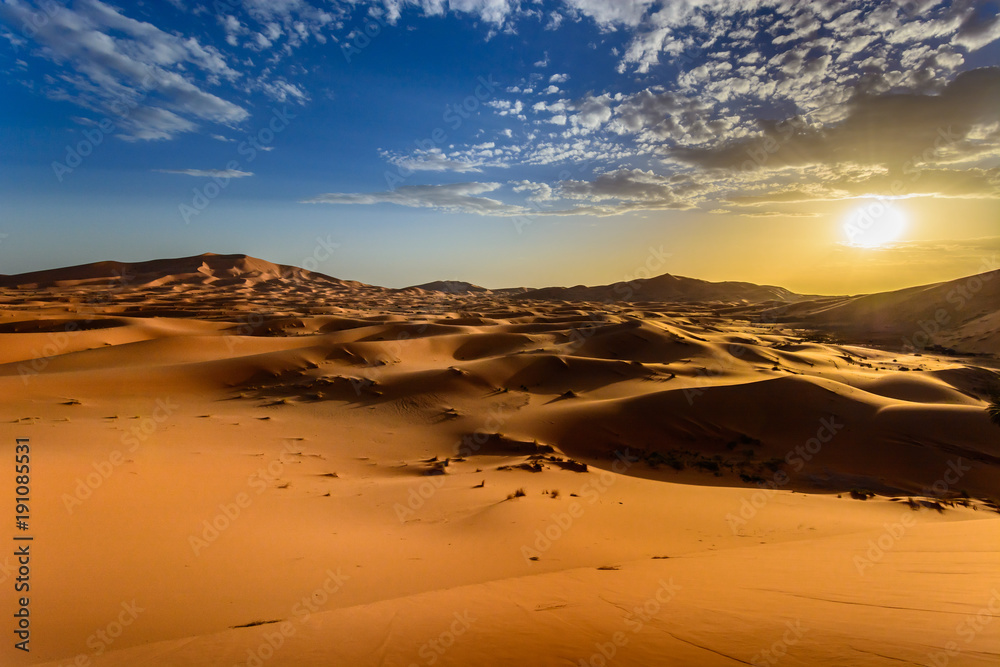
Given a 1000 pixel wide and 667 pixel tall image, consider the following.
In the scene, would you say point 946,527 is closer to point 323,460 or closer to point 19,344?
point 323,460

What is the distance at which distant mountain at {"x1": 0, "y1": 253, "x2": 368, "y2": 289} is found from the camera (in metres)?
76.3

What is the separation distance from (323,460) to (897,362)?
2898 centimetres

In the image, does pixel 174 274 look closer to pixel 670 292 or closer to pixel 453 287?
pixel 453 287

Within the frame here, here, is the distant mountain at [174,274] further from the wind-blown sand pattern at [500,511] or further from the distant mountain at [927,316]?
the distant mountain at [927,316]

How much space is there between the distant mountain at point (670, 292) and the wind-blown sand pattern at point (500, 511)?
260ft

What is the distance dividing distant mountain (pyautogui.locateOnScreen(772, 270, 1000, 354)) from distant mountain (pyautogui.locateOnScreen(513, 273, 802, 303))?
133ft

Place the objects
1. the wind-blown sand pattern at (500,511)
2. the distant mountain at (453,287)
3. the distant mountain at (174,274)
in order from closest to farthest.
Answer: the wind-blown sand pattern at (500,511), the distant mountain at (174,274), the distant mountain at (453,287)

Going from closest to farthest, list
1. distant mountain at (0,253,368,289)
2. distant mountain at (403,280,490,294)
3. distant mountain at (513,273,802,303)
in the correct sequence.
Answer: distant mountain at (0,253,368,289) → distant mountain at (513,273,802,303) → distant mountain at (403,280,490,294)

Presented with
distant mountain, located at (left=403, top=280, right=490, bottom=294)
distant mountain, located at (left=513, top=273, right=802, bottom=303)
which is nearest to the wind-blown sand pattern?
distant mountain, located at (left=513, top=273, right=802, bottom=303)

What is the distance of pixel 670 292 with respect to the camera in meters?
98.9

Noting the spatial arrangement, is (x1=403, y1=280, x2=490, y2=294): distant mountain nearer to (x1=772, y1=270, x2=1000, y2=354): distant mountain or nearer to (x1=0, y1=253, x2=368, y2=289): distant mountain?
(x1=0, y1=253, x2=368, y2=289): distant mountain

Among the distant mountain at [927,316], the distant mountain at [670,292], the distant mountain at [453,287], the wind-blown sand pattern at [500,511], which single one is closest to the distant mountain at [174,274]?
the distant mountain at [453,287]

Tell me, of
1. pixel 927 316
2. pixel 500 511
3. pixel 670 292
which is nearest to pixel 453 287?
pixel 670 292

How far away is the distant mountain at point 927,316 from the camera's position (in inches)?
1350
